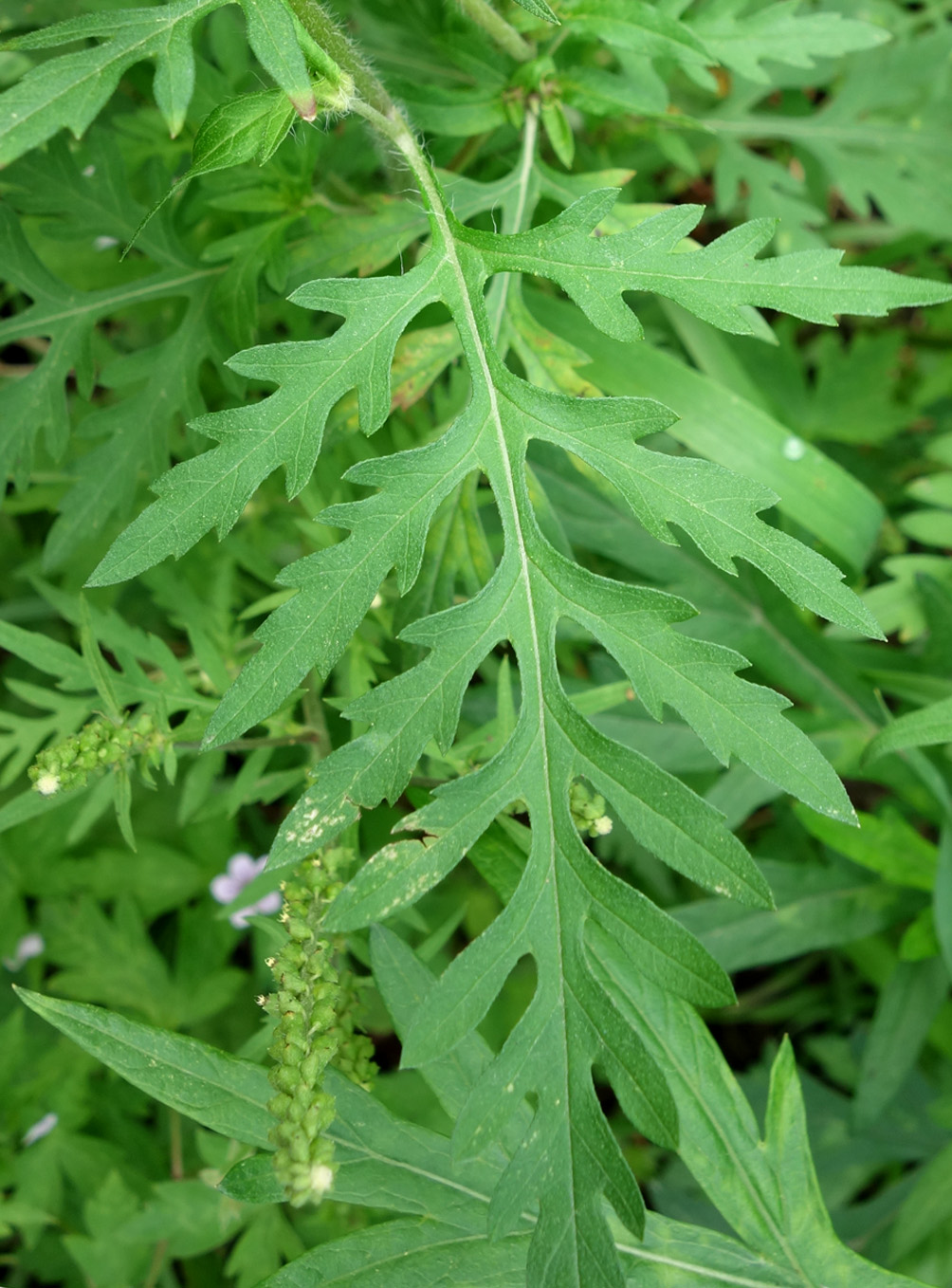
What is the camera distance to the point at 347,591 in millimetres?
1282

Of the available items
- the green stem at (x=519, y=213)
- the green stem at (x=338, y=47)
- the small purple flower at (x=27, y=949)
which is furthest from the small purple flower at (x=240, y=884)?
the green stem at (x=338, y=47)

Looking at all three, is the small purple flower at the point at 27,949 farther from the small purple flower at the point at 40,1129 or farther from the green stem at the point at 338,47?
the green stem at the point at 338,47

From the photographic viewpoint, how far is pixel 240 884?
2535 mm

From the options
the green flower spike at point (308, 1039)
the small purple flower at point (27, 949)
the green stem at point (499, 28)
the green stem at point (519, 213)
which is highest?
the green stem at point (499, 28)

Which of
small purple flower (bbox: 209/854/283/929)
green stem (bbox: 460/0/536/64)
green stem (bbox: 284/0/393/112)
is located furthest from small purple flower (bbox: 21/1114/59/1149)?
green stem (bbox: 460/0/536/64)

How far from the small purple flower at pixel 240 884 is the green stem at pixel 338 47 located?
1591 mm

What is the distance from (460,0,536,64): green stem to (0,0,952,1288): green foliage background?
2 centimetres

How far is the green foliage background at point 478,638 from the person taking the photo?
4.19ft

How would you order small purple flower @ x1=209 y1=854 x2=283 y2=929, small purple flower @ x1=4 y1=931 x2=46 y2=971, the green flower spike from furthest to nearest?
small purple flower @ x1=4 y1=931 x2=46 y2=971 < small purple flower @ x1=209 y1=854 x2=283 y2=929 < the green flower spike

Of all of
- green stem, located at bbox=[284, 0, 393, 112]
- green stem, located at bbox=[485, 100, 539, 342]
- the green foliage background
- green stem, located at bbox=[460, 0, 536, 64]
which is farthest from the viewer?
green stem, located at bbox=[485, 100, 539, 342]

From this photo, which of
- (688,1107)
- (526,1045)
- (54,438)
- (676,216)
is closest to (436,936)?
(688,1107)

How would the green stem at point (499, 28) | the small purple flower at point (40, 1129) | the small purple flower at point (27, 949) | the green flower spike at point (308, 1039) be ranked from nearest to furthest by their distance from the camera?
the green flower spike at point (308, 1039)
the green stem at point (499, 28)
the small purple flower at point (40, 1129)
the small purple flower at point (27, 949)

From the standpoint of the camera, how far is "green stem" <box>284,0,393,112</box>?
4.64ft

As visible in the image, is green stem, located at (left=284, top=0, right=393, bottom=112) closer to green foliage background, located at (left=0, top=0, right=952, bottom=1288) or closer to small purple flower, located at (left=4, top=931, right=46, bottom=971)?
green foliage background, located at (left=0, top=0, right=952, bottom=1288)
